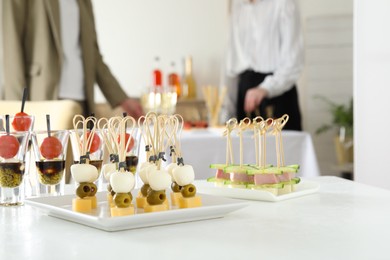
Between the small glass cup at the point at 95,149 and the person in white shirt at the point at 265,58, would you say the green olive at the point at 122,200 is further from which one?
the person in white shirt at the point at 265,58

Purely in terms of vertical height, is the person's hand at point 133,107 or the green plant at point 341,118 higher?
the person's hand at point 133,107

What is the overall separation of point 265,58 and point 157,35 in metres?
1.31

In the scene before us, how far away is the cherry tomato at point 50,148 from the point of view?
1436 mm

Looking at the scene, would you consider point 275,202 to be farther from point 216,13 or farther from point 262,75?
point 216,13

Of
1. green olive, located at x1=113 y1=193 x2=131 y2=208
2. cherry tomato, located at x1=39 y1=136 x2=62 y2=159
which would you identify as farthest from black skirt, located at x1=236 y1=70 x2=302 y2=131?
green olive, located at x1=113 y1=193 x2=131 y2=208

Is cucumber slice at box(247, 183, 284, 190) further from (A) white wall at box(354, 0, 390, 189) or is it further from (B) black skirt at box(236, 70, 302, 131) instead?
(B) black skirt at box(236, 70, 302, 131)

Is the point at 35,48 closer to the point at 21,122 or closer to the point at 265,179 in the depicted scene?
the point at 21,122

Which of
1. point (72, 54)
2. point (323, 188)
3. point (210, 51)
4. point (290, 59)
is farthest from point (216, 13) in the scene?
point (323, 188)

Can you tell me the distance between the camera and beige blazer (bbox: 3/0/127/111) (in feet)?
11.5

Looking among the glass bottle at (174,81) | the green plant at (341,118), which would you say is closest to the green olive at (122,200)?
the glass bottle at (174,81)

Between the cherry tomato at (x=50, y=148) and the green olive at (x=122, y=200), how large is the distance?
1.07 feet

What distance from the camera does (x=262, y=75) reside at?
5.16 m

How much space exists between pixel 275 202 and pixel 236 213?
155 mm

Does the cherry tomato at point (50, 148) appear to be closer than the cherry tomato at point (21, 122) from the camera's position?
Yes
